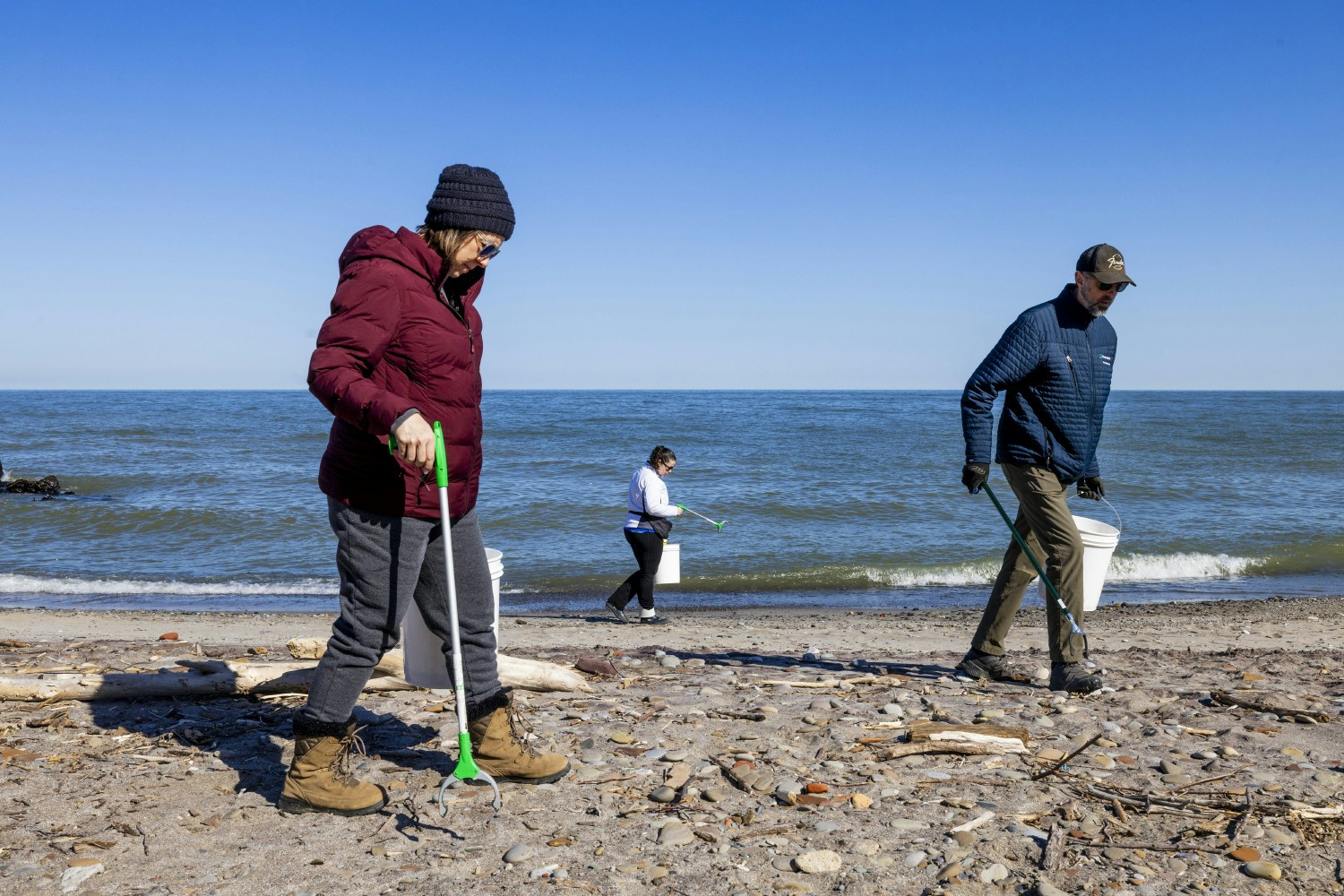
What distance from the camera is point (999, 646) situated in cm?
555

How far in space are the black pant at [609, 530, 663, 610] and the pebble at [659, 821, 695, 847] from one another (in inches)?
264

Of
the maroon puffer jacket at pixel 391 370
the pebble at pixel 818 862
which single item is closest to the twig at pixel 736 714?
the pebble at pixel 818 862

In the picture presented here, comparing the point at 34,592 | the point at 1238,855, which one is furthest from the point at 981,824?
the point at 34,592

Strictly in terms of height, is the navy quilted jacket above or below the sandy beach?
above

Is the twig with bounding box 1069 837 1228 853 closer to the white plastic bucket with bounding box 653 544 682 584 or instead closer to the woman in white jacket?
the woman in white jacket

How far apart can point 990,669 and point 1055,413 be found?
1.46m

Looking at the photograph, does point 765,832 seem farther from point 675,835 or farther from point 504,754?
point 504,754

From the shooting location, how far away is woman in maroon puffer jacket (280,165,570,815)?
2984 mm

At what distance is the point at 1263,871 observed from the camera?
9.61ft

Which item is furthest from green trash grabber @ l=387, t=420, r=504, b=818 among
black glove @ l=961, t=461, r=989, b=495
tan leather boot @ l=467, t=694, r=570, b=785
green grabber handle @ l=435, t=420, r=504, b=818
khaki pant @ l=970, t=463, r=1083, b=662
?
khaki pant @ l=970, t=463, r=1083, b=662

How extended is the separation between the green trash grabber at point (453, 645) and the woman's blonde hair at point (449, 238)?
1.77 ft

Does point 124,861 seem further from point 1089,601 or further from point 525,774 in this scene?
point 1089,601

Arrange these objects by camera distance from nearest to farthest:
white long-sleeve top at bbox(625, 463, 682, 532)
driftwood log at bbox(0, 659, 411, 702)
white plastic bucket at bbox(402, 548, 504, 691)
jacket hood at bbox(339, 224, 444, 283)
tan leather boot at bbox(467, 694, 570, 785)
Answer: jacket hood at bbox(339, 224, 444, 283), tan leather boot at bbox(467, 694, 570, 785), white plastic bucket at bbox(402, 548, 504, 691), driftwood log at bbox(0, 659, 411, 702), white long-sleeve top at bbox(625, 463, 682, 532)

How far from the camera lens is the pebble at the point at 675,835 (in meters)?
3.14
